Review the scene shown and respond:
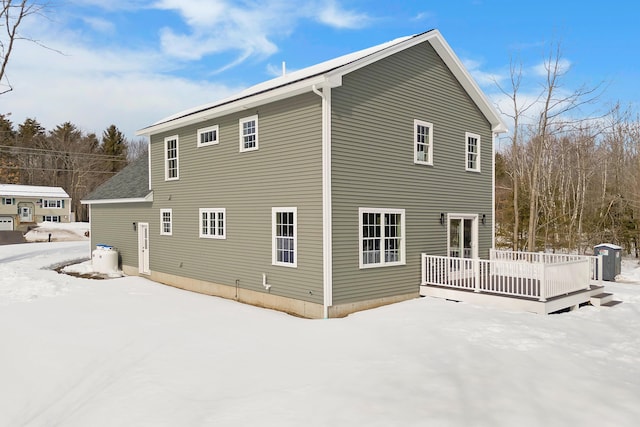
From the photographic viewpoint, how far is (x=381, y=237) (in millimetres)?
11227

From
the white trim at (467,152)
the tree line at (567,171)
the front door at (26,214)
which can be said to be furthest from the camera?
the front door at (26,214)

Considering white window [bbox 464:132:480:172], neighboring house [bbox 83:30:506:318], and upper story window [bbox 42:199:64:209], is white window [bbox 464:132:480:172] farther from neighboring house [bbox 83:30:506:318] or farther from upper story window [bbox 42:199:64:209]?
upper story window [bbox 42:199:64:209]

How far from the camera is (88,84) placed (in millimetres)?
23328

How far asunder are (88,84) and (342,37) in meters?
14.0

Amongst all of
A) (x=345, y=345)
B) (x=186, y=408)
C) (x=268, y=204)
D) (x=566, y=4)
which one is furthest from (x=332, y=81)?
(x=566, y=4)

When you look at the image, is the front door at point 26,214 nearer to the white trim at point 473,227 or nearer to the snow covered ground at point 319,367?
the snow covered ground at point 319,367

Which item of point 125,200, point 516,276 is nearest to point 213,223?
point 125,200

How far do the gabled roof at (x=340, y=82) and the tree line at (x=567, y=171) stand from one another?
746 cm

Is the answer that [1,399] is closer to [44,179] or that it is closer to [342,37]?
[342,37]

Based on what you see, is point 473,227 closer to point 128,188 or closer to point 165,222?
point 165,222

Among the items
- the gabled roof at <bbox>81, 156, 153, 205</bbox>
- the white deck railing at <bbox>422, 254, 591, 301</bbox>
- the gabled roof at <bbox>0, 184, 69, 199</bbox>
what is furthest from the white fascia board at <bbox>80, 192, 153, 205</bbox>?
the gabled roof at <bbox>0, 184, 69, 199</bbox>

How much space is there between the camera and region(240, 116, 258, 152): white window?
1206cm

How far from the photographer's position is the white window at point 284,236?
35.6ft

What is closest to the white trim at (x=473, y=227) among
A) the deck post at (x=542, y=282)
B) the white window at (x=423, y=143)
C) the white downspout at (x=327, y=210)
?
the white window at (x=423, y=143)
